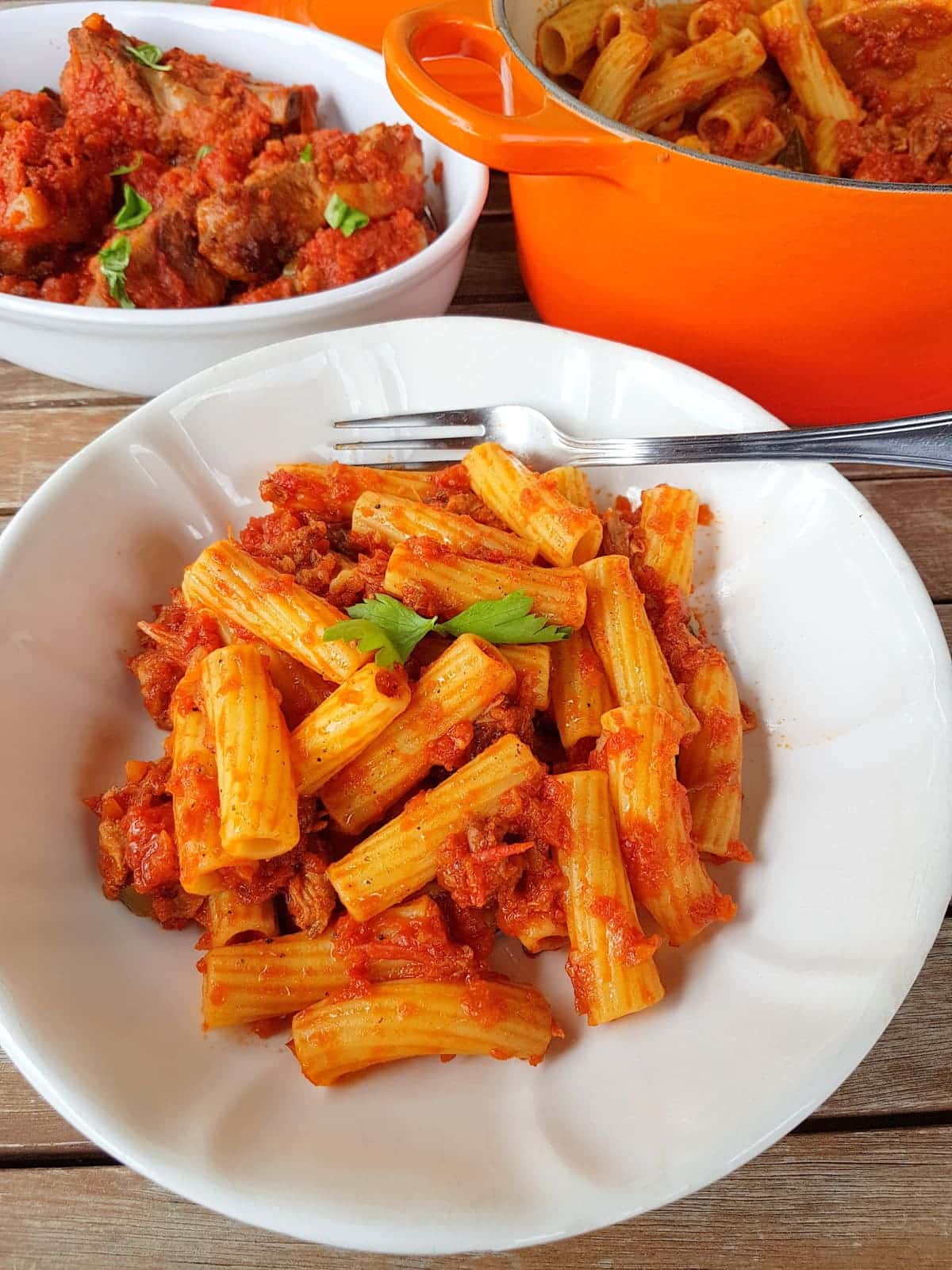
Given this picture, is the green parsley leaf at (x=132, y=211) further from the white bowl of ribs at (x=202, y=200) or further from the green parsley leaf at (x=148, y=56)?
the green parsley leaf at (x=148, y=56)

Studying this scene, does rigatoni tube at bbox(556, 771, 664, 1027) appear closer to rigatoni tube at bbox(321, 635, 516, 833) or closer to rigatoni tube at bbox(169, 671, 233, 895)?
rigatoni tube at bbox(321, 635, 516, 833)

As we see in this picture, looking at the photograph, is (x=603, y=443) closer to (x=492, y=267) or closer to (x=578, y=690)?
(x=578, y=690)

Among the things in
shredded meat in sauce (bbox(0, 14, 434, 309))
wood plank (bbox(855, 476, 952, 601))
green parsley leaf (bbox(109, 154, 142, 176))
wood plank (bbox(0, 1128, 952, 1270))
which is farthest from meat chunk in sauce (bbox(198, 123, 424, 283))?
wood plank (bbox(0, 1128, 952, 1270))

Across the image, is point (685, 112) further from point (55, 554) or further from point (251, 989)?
point (251, 989)

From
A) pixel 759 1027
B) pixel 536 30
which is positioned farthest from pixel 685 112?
pixel 759 1027

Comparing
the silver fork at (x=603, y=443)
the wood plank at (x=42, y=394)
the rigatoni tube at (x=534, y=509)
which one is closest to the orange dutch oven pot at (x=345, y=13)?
the wood plank at (x=42, y=394)

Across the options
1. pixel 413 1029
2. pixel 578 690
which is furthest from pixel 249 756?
pixel 578 690

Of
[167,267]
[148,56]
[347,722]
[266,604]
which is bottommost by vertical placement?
[347,722]

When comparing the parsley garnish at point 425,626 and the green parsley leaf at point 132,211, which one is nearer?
the parsley garnish at point 425,626
